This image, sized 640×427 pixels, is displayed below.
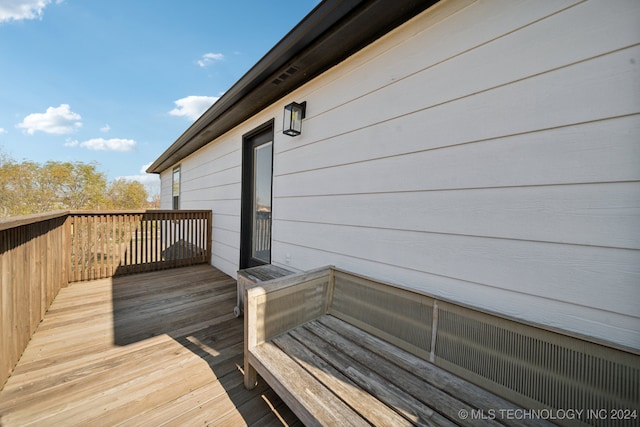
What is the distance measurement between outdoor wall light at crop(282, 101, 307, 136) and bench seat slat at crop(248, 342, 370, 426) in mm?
1959

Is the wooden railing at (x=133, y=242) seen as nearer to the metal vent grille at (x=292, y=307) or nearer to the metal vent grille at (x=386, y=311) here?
the metal vent grille at (x=292, y=307)

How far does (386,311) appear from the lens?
4.85 ft

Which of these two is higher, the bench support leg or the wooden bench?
the wooden bench

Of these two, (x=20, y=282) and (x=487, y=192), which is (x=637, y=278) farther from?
(x=20, y=282)

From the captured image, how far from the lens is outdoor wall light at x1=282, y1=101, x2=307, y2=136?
7.93 ft

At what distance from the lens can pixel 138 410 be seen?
4.39ft

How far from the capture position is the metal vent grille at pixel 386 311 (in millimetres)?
1317

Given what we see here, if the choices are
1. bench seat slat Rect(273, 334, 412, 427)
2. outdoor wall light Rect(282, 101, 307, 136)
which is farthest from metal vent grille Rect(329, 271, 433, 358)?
outdoor wall light Rect(282, 101, 307, 136)

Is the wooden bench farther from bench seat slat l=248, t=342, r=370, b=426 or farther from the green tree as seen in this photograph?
the green tree

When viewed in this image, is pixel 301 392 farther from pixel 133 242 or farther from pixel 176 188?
pixel 176 188

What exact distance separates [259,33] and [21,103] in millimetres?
11279

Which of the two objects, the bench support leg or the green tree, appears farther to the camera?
the green tree

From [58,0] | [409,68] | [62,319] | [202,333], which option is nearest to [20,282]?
[62,319]

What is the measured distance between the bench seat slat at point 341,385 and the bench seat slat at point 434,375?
0.86ft
